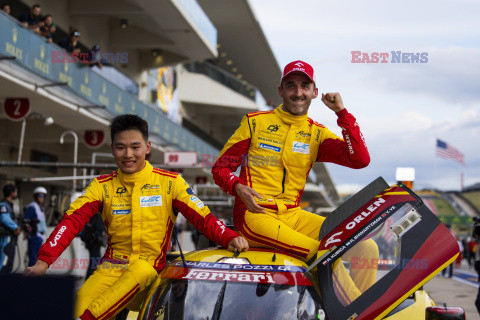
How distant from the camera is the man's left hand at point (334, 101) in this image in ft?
15.0

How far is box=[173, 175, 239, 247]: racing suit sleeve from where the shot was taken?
14.4ft

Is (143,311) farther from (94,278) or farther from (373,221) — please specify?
(373,221)

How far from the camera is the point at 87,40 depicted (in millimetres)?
23328

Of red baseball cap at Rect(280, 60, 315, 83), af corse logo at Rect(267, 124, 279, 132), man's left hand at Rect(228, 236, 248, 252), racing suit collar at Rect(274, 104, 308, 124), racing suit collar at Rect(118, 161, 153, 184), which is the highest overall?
red baseball cap at Rect(280, 60, 315, 83)

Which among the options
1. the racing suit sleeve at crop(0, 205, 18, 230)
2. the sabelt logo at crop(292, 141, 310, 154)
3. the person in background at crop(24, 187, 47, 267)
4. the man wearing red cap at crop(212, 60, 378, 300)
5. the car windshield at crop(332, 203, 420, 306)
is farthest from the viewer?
the person in background at crop(24, 187, 47, 267)

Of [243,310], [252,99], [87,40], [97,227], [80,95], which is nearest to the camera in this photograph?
[243,310]

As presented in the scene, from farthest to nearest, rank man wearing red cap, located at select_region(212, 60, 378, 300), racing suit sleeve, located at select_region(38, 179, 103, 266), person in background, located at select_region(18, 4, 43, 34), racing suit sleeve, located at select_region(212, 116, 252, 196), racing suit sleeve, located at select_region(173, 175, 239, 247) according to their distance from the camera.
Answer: person in background, located at select_region(18, 4, 43, 34) → racing suit sleeve, located at select_region(212, 116, 252, 196) → man wearing red cap, located at select_region(212, 60, 378, 300) → racing suit sleeve, located at select_region(173, 175, 239, 247) → racing suit sleeve, located at select_region(38, 179, 103, 266)

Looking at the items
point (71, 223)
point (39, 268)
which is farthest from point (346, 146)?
point (39, 268)

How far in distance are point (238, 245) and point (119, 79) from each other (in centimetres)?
2226

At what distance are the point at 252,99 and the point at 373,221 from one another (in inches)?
1487

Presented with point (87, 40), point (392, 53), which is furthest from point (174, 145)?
point (392, 53)

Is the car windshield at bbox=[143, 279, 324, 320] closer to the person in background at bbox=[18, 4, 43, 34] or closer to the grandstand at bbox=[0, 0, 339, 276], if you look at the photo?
the grandstand at bbox=[0, 0, 339, 276]

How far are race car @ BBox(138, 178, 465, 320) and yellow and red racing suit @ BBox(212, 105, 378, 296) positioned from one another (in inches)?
21.7

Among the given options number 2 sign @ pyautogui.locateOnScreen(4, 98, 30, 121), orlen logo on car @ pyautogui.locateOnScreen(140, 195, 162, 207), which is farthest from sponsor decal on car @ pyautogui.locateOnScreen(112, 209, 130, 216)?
number 2 sign @ pyautogui.locateOnScreen(4, 98, 30, 121)
